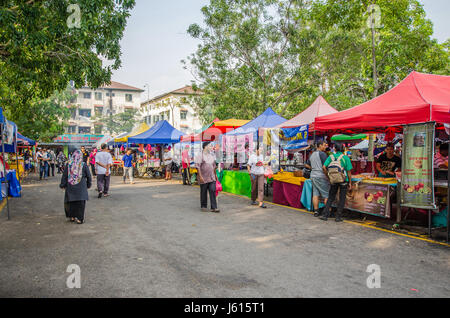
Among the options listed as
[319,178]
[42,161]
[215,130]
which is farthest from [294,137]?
[42,161]

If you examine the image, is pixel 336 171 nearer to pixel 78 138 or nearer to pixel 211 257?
pixel 211 257

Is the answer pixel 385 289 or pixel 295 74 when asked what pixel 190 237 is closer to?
pixel 385 289

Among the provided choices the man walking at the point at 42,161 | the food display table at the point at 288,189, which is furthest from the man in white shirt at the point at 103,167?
the man walking at the point at 42,161

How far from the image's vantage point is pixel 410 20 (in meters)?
15.3

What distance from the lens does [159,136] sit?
20.4 metres

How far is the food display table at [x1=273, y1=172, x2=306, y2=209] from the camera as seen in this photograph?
32.0 feet

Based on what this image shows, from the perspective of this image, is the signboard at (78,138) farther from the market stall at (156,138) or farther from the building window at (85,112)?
the market stall at (156,138)

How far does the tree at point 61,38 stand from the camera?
795cm

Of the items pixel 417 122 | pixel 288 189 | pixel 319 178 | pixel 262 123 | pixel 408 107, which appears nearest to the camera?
pixel 417 122

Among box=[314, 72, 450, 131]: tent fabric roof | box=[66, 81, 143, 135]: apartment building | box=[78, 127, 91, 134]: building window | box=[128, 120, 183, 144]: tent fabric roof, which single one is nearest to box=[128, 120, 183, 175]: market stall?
box=[128, 120, 183, 144]: tent fabric roof

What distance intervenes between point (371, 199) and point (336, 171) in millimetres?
1090

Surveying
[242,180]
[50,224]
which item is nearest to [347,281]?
[50,224]

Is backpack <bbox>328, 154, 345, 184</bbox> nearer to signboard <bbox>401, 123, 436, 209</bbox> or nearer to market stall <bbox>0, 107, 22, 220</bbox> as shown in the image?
signboard <bbox>401, 123, 436, 209</bbox>

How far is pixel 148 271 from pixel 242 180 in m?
8.28
